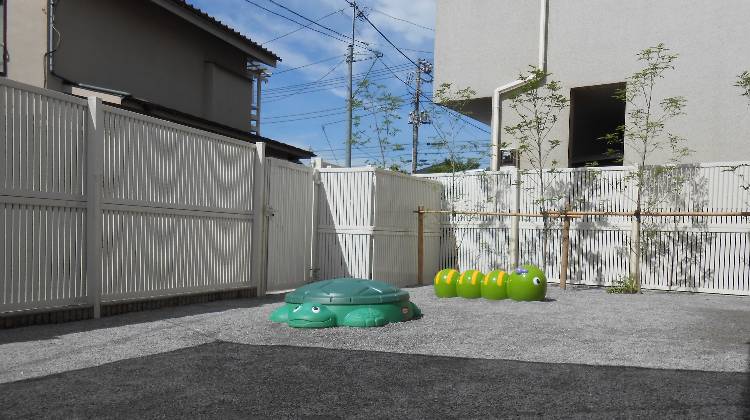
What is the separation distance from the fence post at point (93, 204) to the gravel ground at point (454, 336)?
0.39m

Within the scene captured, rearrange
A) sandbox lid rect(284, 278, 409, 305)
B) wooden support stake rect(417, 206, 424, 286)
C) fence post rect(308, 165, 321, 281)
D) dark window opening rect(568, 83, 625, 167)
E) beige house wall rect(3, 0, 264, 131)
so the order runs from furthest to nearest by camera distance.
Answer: dark window opening rect(568, 83, 625, 167)
wooden support stake rect(417, 206, 424, 286)
beige house wall rect(3, 0, 264, 131)
fence post rect(308, 165, 321, 281)
sandbox lid rect(284, 278, 409, 305)

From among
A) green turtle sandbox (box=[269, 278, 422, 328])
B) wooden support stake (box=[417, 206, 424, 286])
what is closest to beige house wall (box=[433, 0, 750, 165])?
wooden support stake (box=[417, 206, 424, 286])

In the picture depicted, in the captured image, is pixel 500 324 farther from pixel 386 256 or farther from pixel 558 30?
pixel 558 30

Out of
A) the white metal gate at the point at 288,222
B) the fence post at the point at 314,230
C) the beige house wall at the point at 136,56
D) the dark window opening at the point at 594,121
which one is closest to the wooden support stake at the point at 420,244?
the fence post at the point at 314,230

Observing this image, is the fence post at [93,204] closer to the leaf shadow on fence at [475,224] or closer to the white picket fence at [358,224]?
the white picket fence at [358,224]

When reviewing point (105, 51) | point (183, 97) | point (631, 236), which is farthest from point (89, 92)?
point (631, 236)

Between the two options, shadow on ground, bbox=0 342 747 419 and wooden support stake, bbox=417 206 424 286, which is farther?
wooden support stake, bbox=417 206 424 286

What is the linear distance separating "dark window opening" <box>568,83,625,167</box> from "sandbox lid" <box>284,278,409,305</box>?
6.66 meters

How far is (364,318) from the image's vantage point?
253 inches

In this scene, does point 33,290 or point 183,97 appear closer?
point 33,290

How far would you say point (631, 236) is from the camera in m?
10.9

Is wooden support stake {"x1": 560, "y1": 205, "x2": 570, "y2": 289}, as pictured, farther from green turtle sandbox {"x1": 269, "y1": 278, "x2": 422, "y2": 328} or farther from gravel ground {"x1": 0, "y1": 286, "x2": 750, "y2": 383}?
green turtle sandbox {"x1": 269, "y1": 278, "x2": 422, "y2": 328}

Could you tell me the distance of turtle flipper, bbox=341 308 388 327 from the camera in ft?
21.0

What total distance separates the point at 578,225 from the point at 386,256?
12.2 ft
